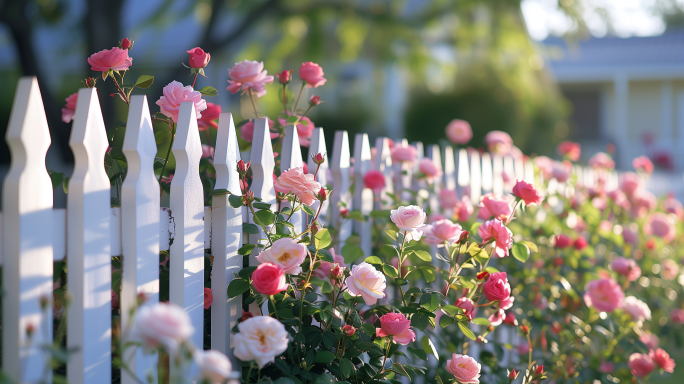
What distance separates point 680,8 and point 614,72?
697 inches

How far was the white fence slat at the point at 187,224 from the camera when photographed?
1172 millimetres

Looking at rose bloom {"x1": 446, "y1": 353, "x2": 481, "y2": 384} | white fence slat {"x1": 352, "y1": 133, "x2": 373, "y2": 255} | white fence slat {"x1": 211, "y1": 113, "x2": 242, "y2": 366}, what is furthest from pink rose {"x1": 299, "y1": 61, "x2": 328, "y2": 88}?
rose bloom {"x1": 446, "y1": 353, "x2": 481, "y2": 384}

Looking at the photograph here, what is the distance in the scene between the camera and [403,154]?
2.01 m

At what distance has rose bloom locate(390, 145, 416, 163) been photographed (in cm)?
201

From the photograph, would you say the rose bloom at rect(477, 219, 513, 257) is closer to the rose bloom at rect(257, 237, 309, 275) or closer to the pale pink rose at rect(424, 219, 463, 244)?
the pale pink rose at rect(424, 219, 463, 244)

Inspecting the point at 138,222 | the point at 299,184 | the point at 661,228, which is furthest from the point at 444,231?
the point at 661,228

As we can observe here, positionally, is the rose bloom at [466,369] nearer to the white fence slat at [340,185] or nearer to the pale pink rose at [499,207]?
the pale pink rose at [499,207]

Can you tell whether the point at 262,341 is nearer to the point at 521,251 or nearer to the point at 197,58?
the point at 197,58

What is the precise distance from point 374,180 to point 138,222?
3.03 feet

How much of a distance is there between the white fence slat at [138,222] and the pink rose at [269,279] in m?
0.23

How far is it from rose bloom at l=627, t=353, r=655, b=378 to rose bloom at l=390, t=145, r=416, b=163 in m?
1.18

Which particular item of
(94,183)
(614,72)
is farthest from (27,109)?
(614,72)

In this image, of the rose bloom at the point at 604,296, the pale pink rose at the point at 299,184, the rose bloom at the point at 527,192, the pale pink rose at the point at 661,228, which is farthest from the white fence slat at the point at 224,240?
the pale pink rose at the point at 661,228

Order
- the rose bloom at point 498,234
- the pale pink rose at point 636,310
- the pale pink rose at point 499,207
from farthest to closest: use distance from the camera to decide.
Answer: the pale pink rose at point 636,310, the pale pink rose at point 499,207, the rose bloom at point 498,234
